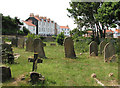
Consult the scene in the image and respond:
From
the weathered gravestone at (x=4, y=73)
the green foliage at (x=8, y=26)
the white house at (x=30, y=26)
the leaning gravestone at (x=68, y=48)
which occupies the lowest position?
the weathered gravestone at (x=4, y=73)

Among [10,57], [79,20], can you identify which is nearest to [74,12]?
[79,20]

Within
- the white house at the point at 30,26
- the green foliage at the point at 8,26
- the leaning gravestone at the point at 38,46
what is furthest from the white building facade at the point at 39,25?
the leaning gravestone at the point at 38,46

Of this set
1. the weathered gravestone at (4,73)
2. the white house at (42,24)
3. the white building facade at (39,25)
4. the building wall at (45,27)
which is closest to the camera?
the weathered gravestone at (4,73)

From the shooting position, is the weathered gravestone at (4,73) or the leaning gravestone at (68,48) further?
the leaning gravestone at (68,48)

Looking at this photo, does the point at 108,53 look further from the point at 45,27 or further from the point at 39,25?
the point at 45,27

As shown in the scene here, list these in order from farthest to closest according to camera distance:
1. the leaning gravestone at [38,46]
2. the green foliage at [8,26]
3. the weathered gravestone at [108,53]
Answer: the green foliage at [8,26], the leaning gravestone at [38,46], the weathered gravestone at [108,53]

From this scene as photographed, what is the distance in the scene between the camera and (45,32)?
2955 inches

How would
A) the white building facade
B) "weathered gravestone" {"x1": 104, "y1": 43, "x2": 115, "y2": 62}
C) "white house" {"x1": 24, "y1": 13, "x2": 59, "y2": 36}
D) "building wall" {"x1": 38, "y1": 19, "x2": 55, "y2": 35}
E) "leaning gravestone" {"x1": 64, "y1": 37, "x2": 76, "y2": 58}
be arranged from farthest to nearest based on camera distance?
"building wall" {"x1": 38, "y1": 19, "x2": 55, "y2": 35}
"white house" {"x1": 24, "y1": 13, "x2": 59, "y2": 36}
the white building facade
"leaning gravestone" {"x1": 64, "y1": 37, "x2": 76, "y2": 58}
"weathered gravestone" {"x1": 104, "y1": 43, "x2": 115, "y2": 62}

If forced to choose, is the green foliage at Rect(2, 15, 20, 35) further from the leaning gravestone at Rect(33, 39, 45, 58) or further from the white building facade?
the leaning gravestone at Rect(33, 39, 45, 58)

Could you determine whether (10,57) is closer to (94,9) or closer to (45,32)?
(94,9)

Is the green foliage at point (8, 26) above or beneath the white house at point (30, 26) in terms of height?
beneath

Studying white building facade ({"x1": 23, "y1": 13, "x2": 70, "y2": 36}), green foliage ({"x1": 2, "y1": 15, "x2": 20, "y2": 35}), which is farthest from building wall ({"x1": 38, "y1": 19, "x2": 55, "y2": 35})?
green foliage ({"x1": 2, "y1": 15, "x2": 20, "y2": 35})

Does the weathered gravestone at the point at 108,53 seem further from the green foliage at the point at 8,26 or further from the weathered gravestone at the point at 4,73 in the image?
the green foliage at the point at 8,26

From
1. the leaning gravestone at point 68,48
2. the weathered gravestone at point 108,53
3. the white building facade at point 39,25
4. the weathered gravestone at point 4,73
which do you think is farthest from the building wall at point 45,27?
the weathered gravestone at point 4,73
